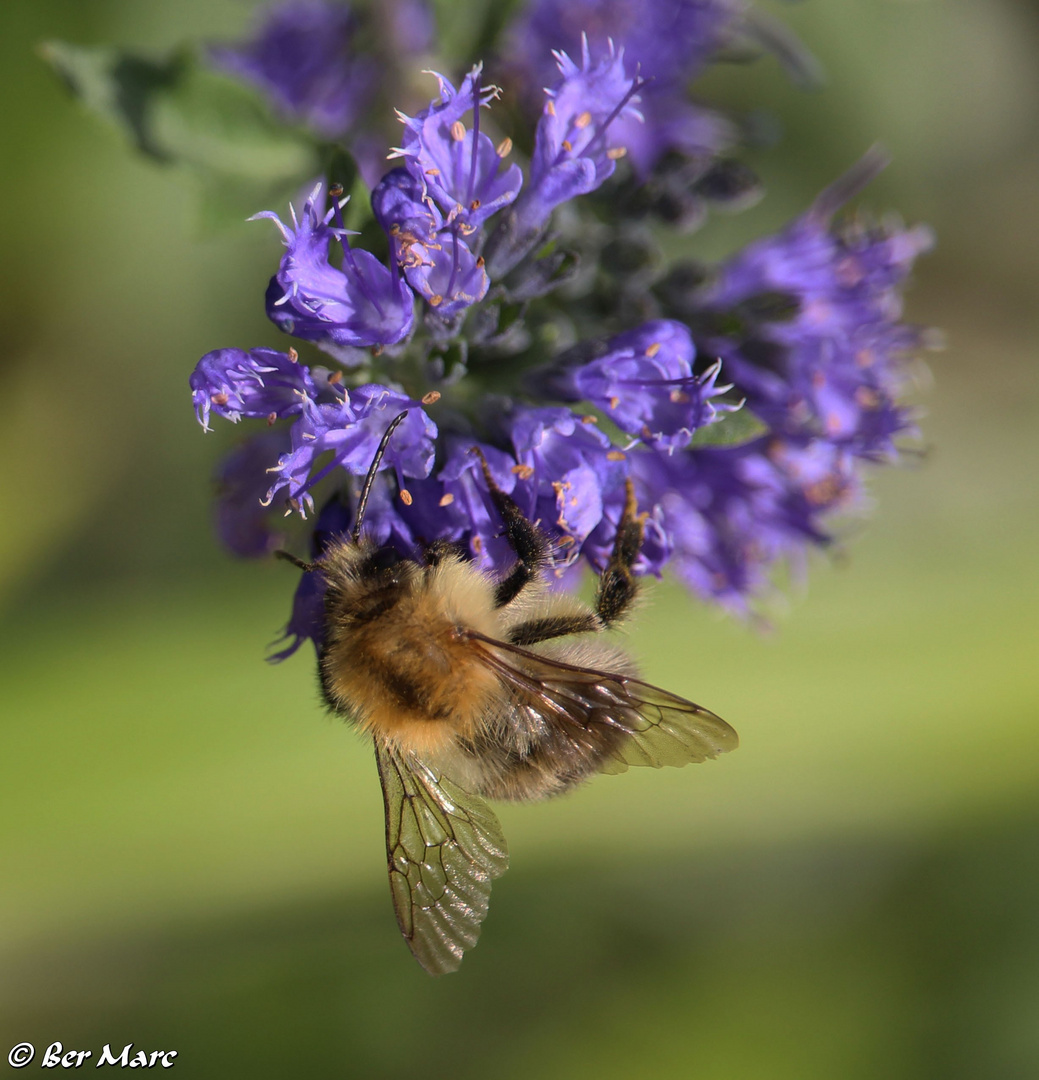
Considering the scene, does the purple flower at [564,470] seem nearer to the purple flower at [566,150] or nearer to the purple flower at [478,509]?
the purple flower at [478,509]

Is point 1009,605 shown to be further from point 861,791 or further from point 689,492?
point 689,492

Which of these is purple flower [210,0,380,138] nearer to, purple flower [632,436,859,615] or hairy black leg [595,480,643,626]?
purple flower [632,436,859,615]

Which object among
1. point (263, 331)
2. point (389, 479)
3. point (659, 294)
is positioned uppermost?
point (263, 331)

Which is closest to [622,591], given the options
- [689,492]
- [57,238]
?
[689,492]

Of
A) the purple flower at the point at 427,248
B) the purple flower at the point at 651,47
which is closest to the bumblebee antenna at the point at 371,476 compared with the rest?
the purple flower at the point at 427,248

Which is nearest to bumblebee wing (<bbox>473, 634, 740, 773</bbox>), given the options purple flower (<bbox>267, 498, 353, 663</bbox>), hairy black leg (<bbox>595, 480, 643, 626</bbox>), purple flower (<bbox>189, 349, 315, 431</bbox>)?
hairy black leg (<bbox>595, 480, 643, 626</bbox>)
